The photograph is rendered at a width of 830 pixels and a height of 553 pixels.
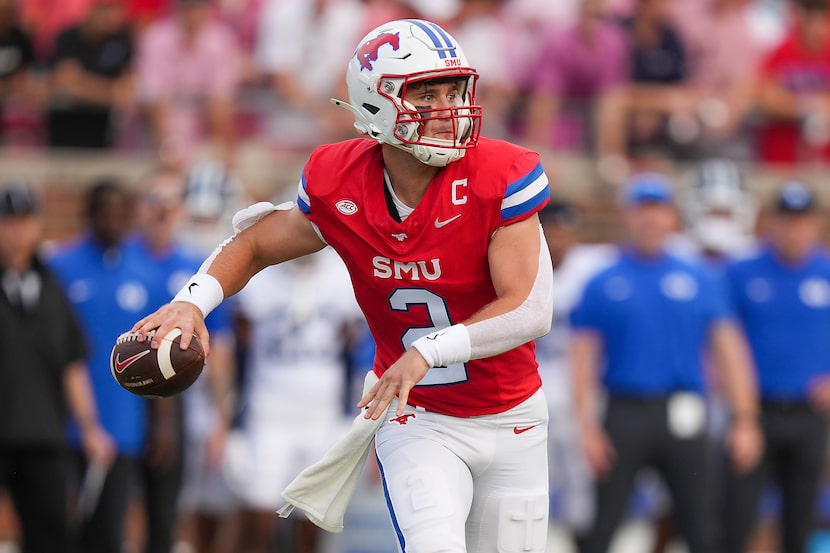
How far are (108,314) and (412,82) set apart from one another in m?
3.82

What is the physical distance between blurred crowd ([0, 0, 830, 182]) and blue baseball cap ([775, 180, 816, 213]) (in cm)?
213

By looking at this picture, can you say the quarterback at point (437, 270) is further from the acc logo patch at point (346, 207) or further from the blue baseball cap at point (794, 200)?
the blue baseball cap at point (794, 200)

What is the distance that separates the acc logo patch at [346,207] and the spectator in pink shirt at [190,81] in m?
5.49


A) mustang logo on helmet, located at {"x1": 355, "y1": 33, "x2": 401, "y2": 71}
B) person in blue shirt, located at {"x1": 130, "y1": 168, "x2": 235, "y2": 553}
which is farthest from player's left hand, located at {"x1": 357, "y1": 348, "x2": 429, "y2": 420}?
person in blue shirt, located at {"x1": 130, "y1": 168, "x2": 235, "y2": 553}

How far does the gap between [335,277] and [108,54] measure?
2.80 m

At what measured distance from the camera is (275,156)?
1032 cm

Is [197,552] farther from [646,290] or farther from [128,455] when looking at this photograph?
[646,290]

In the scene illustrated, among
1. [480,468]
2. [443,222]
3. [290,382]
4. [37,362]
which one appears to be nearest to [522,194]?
[443,222]

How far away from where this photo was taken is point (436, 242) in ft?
15.3

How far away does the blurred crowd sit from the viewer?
1026 centimetres

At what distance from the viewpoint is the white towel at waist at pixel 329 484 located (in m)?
4.96

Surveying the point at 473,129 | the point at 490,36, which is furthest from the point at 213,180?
the point at 473,129

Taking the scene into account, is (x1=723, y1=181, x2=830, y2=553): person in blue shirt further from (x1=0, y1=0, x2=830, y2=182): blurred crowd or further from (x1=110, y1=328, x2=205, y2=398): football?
(x1=110, y1=328, x2=205, y2=398): football

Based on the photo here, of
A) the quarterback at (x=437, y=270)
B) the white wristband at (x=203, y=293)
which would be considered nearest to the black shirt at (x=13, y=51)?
the quarterback at (x=437, y=270)
